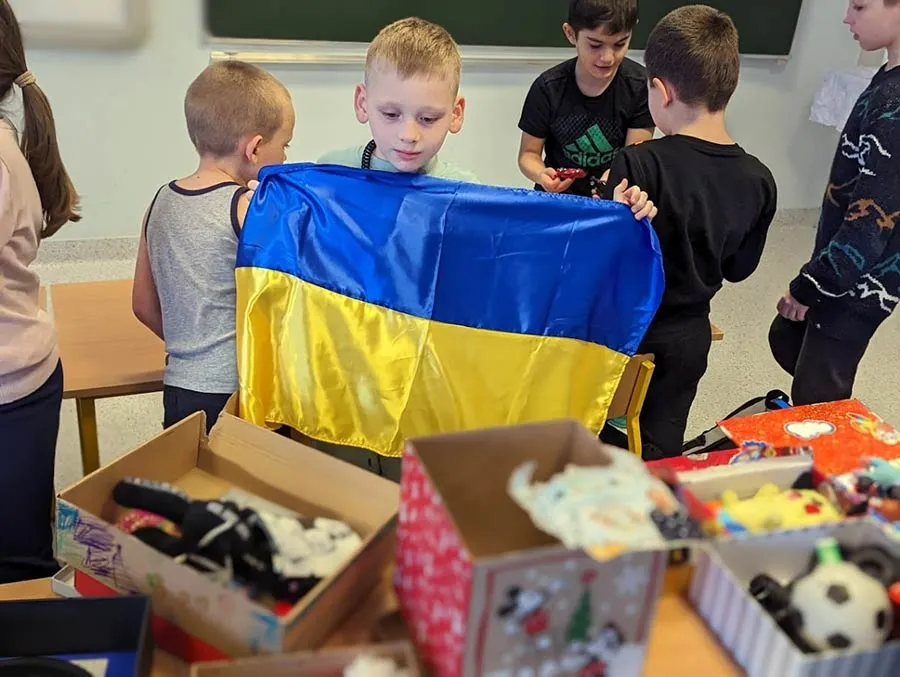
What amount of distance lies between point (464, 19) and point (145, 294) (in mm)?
2323

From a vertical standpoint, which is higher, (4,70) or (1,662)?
(4,70)

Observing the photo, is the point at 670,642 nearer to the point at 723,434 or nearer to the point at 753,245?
the point at 753,245

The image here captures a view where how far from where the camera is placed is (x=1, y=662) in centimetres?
84

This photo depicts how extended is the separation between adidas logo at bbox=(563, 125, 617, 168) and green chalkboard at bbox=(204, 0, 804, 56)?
1.30m

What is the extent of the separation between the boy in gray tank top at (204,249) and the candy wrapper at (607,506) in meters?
0.84

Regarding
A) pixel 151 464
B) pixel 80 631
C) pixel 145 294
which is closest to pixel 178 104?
pixel 145 294

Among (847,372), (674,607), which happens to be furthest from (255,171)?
(847,372)

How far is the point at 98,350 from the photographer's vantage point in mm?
1757

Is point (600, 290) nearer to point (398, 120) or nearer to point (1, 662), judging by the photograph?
point (398, 120)

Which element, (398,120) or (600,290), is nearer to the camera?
(600,290)

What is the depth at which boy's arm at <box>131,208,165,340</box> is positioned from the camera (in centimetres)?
158

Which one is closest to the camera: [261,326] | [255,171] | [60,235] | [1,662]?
[1,662]

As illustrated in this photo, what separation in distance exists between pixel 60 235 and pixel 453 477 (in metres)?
2.96

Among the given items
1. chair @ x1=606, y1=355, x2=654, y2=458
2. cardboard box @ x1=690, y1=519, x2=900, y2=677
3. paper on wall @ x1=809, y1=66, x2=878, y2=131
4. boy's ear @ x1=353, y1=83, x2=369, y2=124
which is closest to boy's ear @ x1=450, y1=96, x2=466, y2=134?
boy's ear @ x1=353, y1=83, x2=369, y2=124
